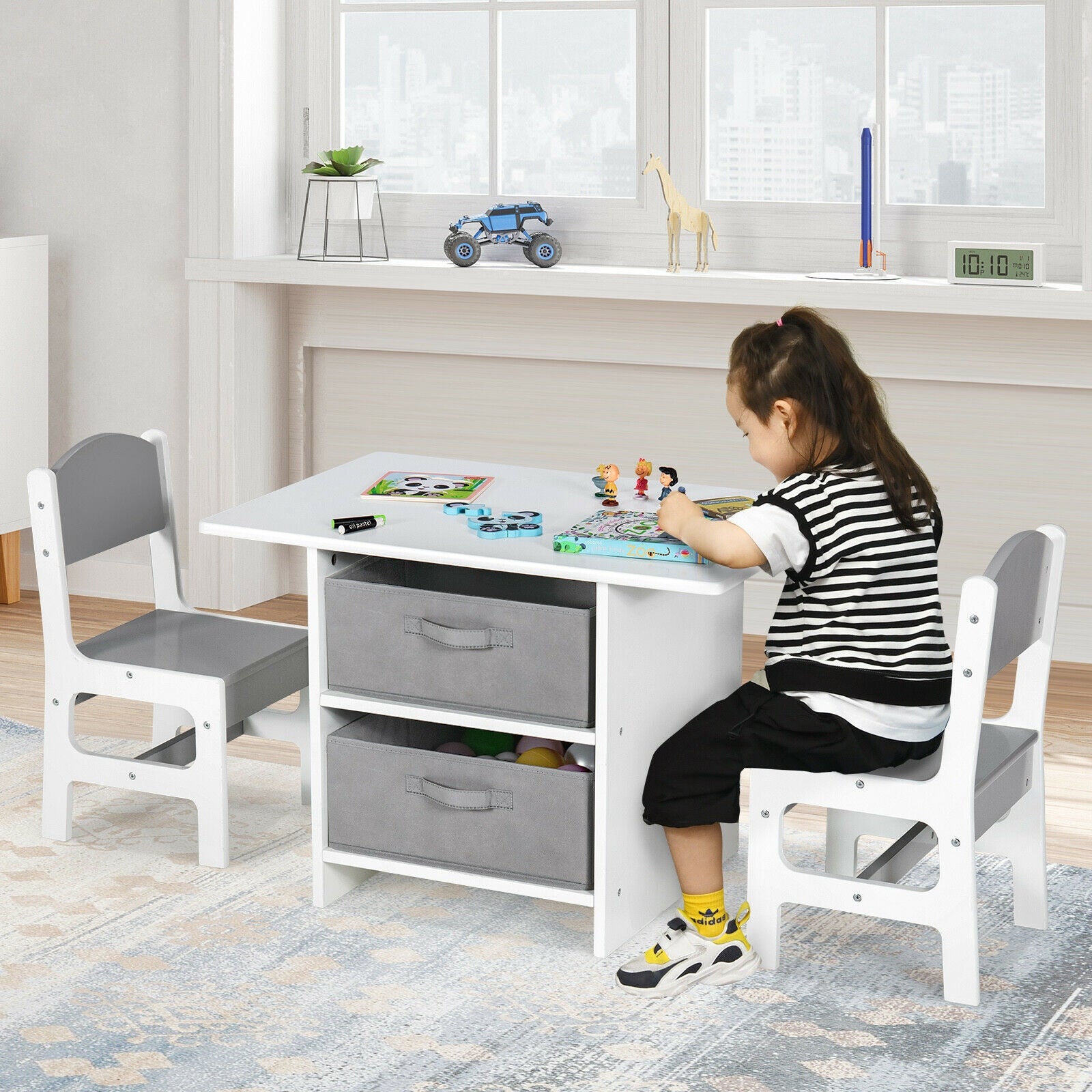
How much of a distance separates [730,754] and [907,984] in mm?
368

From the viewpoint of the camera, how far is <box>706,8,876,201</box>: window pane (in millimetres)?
3480

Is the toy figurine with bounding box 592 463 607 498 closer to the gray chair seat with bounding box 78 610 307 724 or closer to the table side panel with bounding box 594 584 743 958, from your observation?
the table side panel with bounding box 594 584 743 958

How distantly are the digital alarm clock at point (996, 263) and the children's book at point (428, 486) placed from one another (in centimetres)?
129

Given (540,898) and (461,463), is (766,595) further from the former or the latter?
(540,898)

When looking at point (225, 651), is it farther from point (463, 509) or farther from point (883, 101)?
point (883, 101)

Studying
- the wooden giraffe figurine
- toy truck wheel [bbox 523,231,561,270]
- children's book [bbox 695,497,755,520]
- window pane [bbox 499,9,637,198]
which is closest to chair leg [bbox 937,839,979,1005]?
children's book [bbox 695,497,755,520]

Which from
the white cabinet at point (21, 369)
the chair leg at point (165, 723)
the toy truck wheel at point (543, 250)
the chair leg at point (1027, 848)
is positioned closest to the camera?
the chair leg at point (1027, 848)

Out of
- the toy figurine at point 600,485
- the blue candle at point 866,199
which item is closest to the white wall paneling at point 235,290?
the blue candle at point 866,199

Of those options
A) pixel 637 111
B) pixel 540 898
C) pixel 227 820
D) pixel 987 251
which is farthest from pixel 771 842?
pixel 637 111

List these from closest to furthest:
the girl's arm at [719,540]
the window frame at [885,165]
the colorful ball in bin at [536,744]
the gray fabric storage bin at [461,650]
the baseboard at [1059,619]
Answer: the girl's arm at [719,540], the gray fabric storage bin at [461,650], the colorful ball in bin at [536,744], the window frame at [885,165], the baseboard at [1059,619]

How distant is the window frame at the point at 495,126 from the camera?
3602 millimetres

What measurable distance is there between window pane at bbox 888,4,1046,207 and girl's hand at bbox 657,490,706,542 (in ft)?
5.49

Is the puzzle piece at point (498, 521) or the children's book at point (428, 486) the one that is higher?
the children's book at point (428, 486)

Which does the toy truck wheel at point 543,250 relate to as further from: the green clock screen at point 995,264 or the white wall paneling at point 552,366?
the green clock screen at point 995,264
